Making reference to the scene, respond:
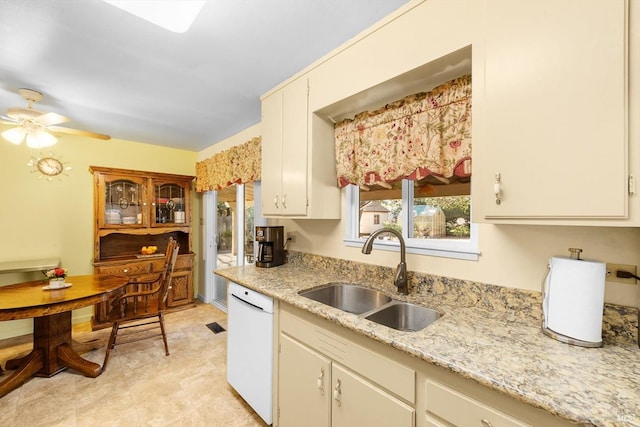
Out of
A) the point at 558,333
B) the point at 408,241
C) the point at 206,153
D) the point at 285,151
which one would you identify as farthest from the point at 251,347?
the point at 206,153

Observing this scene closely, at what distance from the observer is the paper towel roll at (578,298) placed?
3.13 feet

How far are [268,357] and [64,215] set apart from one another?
343cm

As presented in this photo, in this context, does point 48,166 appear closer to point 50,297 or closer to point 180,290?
point 50,297

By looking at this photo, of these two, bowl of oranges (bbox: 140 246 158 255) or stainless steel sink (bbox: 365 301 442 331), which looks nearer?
stainless steel sink (bbox: 365 301 442 331)

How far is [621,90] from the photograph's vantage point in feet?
2.72

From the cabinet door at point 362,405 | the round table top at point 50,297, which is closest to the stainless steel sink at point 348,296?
the cabinet door at point 362,405

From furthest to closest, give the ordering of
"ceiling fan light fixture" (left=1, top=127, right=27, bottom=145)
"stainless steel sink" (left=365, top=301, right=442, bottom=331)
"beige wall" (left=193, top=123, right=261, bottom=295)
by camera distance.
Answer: "beige wall" (left=193, top=123, right=261, bottom=295)
"ceiling fan light fixture" (left=1, top=127, right=27, bottom=145)
"stainless steel sink" (left=365, top=301, right=442, bottom=331)

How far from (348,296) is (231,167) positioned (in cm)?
233

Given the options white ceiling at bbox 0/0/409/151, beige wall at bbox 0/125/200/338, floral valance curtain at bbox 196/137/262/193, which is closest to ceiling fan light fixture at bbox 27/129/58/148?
white ceiling at bbox 0/0/409/151

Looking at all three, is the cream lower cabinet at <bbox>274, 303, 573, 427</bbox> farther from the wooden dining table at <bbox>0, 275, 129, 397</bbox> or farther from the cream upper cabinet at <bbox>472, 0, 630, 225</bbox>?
the wooden dining table at <bbox>0, 275, 129, 397</bbox>

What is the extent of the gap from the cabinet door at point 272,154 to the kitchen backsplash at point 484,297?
0.86 meters

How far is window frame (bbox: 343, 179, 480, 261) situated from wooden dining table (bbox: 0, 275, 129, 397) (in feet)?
6.88

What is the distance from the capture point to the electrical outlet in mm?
1030

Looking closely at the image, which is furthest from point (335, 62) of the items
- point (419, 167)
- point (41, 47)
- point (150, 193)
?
point (150, 193)
